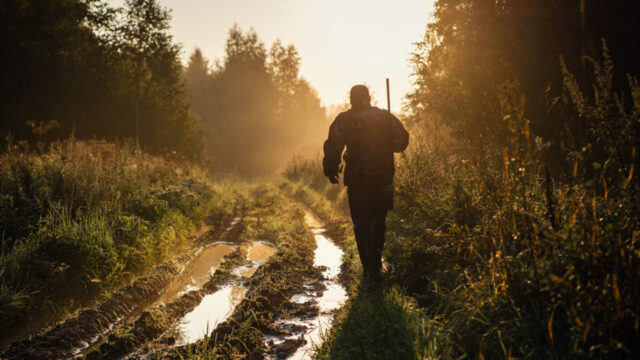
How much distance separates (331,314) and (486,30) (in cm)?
957

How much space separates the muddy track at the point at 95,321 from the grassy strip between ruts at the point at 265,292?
1283mm

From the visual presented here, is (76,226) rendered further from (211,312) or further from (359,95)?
(359,95)

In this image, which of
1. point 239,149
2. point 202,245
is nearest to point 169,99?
point 239,149

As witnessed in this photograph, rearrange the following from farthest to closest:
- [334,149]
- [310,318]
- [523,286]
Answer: [334,149] → [310,318] → [523,286]

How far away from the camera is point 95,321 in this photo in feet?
14.6

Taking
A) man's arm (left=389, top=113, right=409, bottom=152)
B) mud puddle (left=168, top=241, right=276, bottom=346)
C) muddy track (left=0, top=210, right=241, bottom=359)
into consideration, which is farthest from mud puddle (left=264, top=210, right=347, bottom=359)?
man's arm (left=389, top=113, right=409, bottom=152)

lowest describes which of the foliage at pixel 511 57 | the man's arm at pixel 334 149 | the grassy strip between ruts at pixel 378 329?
the grassy strip between ruts at pixel 378 329

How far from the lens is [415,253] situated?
4996mm

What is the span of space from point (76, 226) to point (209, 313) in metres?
2.83

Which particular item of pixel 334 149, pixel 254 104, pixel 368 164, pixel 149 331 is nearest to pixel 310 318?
pixel 149 331

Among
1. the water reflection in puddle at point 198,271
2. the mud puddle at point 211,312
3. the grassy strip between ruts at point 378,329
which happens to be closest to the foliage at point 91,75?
the water reflection in puddle at point 198,271

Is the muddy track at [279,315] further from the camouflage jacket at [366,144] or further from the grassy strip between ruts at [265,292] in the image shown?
the camouflage jacket at [366,144]

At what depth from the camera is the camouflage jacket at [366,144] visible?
518 centimetres

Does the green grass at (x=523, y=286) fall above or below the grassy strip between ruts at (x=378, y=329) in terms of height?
above
